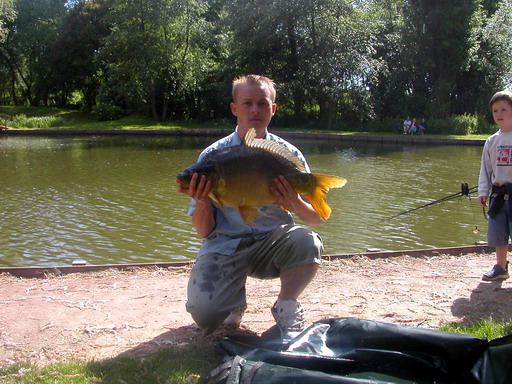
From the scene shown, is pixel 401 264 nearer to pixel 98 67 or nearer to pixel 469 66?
pixel 469 66

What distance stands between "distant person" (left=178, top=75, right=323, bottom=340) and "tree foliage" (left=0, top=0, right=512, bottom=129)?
30.0 metres

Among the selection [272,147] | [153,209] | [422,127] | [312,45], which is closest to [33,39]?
[312,45]

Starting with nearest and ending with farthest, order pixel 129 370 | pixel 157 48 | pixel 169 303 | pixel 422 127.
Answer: pixel 129 370 < pixel 169 303 < pixel 422 127 < pixel 157 48

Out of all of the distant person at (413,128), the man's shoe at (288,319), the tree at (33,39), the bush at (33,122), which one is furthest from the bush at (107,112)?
the man's shoe at (288,319)

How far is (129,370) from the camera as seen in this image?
2869 millimetres

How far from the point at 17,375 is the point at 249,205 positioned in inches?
62.4

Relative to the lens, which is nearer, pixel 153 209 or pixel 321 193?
pixel 321 193

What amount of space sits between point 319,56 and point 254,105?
30870mm

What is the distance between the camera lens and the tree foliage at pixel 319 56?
32469 millimetres

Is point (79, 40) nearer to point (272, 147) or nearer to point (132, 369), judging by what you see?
point (272, 147)

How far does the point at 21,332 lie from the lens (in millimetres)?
3510

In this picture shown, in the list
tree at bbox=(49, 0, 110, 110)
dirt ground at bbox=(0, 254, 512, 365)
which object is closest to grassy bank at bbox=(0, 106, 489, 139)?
tree at bbox=(49, 0, 110, 110)

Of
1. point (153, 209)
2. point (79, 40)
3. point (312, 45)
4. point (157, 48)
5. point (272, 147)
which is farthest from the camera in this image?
point (79, 40)

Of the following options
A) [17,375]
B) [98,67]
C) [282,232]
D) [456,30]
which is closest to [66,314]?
[17,375]
